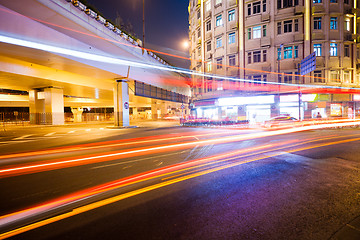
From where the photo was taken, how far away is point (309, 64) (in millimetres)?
20984

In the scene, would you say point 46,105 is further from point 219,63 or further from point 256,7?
point 256,7

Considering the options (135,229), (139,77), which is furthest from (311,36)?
(135,229)

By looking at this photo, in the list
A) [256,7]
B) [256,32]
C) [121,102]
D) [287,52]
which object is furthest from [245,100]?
[121,102]

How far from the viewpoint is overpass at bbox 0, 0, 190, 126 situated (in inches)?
404

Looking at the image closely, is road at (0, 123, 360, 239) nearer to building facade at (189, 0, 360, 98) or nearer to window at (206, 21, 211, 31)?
building facade at (189, 0, 360, 98)

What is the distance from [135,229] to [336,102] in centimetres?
3479

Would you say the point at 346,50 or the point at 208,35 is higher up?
the point at 208,35

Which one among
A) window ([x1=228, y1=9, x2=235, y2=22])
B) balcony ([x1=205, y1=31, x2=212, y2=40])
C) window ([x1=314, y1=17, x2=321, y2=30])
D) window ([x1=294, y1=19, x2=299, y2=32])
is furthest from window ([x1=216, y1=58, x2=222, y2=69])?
window ([x1=314, y1=17, x2=321, y2=30])

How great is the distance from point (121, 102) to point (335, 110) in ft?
108

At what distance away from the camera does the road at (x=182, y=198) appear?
2.84 metres

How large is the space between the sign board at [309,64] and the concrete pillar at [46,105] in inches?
1465

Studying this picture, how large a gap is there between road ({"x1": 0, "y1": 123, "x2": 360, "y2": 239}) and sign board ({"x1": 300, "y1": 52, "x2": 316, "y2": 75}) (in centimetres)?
1784

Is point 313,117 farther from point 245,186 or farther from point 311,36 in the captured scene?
point 245,186

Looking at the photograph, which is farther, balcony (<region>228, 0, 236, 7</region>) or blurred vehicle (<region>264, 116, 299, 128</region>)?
balcony (<region>228, 0, 236, 7</region>)
